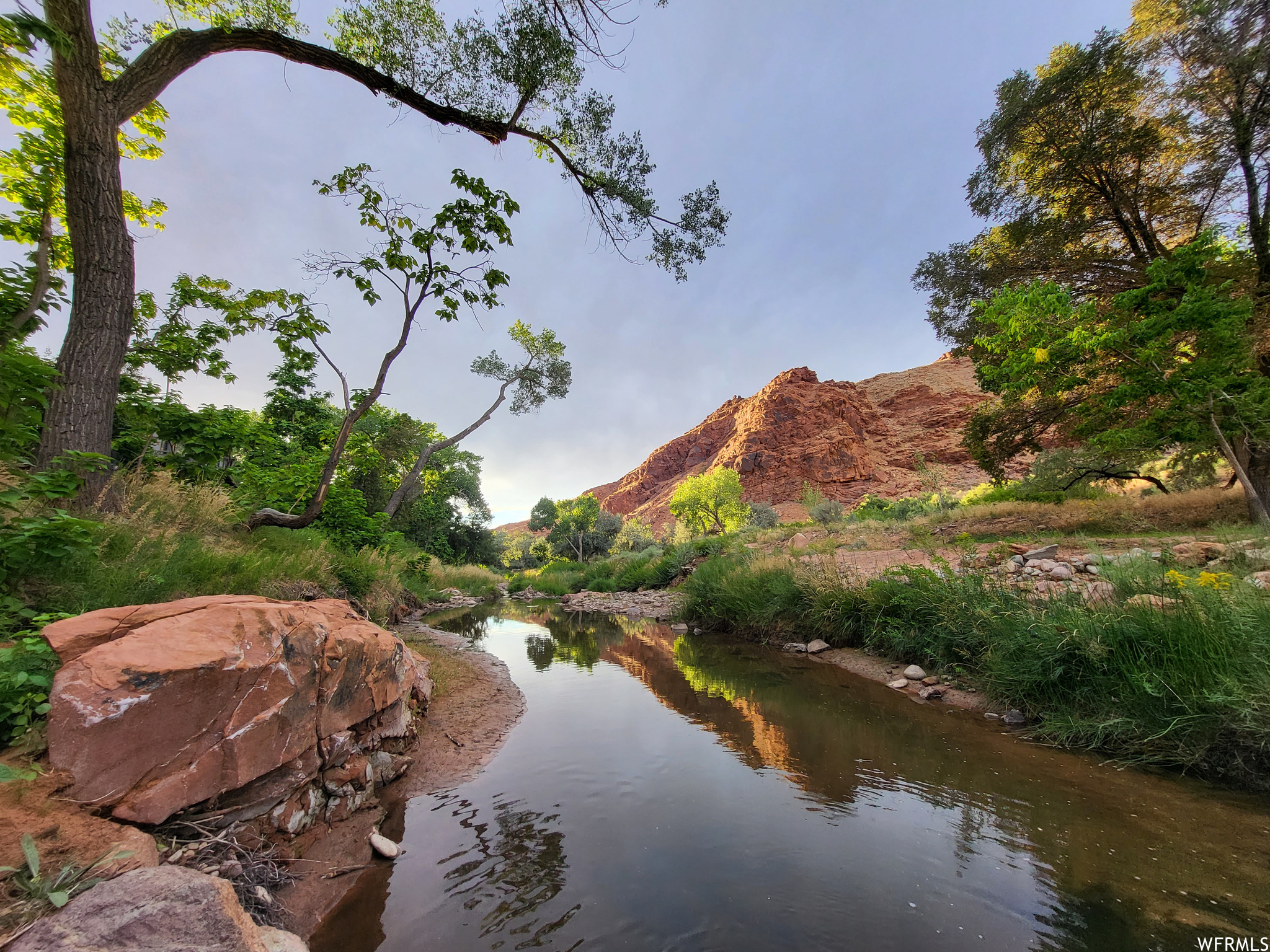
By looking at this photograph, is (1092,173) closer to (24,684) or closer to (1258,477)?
(1258,477)

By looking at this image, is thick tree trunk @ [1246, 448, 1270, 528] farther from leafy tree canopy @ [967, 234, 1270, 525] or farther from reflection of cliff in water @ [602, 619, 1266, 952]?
reflection of cliff in water @ [602, 619, 1266, 952]

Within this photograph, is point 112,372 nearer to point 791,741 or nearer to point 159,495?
point 159,495

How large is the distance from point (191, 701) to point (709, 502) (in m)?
52.9

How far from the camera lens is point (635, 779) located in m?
3.89

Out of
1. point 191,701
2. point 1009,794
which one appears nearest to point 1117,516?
point 1009,794

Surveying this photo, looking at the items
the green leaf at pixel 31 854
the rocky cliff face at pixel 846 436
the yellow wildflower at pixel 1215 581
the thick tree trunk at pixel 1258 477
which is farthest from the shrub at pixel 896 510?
the rocky cliff face at pixel 846 436

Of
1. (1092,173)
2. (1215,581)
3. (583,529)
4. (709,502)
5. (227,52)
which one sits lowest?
(1215,581)

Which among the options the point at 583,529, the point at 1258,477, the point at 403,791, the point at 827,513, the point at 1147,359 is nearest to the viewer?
the point at 403,791

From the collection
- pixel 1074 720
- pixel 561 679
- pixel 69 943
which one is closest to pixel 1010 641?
pixel 1074 720

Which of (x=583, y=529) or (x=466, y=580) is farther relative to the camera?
(x=583, y=529)

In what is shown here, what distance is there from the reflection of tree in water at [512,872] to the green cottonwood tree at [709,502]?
4961cm

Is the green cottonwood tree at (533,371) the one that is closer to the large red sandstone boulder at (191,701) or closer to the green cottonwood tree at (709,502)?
the large red sandstone boulder at (191,701)

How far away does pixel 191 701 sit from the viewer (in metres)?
2.31

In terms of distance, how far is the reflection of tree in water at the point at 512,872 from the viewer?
2.27m
